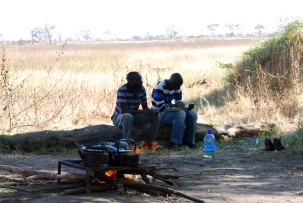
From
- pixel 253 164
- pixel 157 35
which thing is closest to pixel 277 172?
pixel 253 164

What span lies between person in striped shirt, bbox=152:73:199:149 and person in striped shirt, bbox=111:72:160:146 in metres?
0.32

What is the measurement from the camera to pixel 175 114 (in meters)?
7.79

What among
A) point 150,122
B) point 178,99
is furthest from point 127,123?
point 178,99

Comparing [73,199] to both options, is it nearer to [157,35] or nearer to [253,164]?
[253,164]

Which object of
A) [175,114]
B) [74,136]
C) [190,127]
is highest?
[175,114]

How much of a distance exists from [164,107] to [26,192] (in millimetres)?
3941

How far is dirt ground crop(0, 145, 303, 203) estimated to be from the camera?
4.34m

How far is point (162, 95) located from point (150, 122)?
0.58 metres

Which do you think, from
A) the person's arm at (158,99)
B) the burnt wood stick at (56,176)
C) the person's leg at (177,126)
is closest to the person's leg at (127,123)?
the person's arm at (158,99)

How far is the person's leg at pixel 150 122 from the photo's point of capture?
7.50 m

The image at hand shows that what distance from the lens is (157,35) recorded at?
104 metres

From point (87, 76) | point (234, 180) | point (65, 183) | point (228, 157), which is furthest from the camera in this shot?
point (87, 76)

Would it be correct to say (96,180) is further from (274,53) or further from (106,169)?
(274,53)

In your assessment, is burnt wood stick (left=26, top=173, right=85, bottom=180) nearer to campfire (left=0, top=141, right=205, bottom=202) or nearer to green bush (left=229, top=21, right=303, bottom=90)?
campfire (left=0, top=141, right=205, bottom=202)
